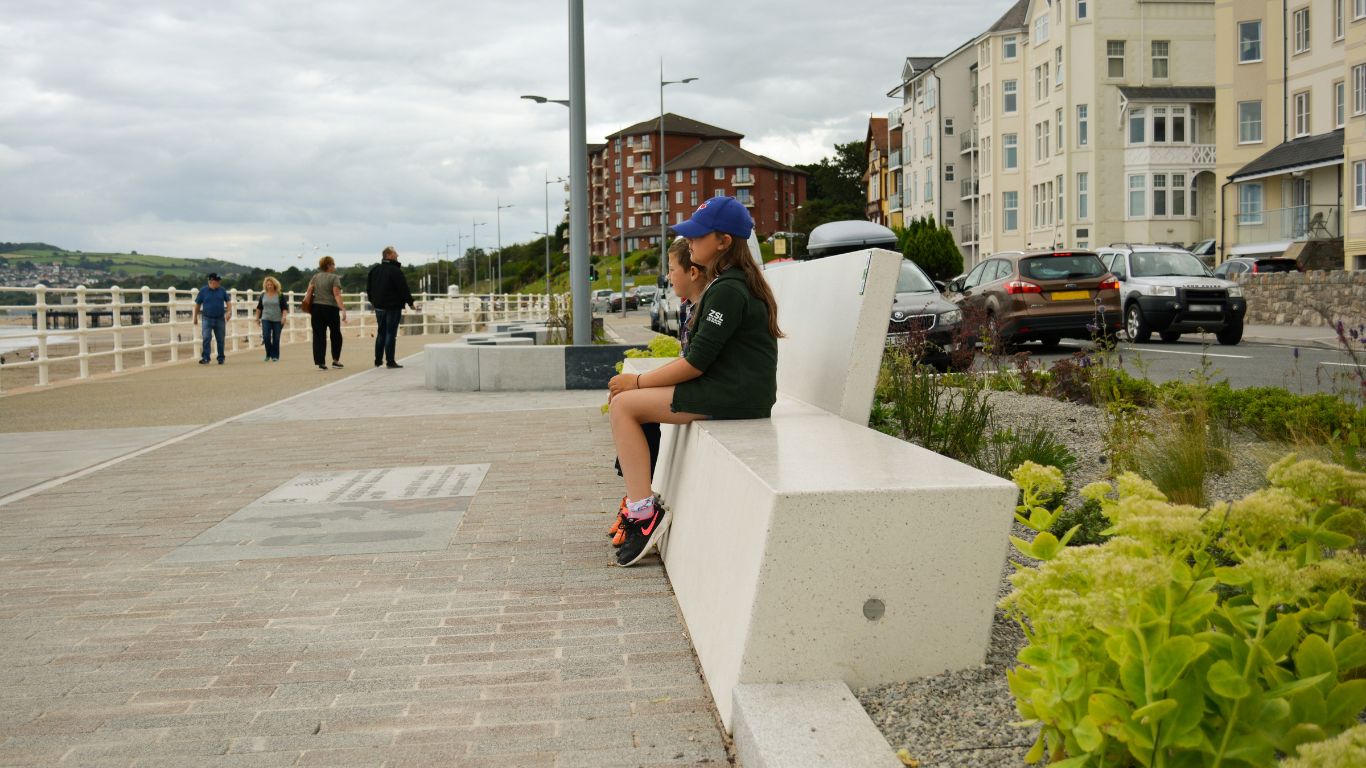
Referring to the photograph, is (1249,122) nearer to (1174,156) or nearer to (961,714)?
(1174,156)

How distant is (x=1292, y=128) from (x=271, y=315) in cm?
3619

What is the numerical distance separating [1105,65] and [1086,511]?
54.6 meters

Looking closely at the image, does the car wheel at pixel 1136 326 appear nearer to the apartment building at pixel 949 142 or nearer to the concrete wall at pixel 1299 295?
the concrete wall at pixel 1299 295

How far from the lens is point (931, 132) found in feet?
270

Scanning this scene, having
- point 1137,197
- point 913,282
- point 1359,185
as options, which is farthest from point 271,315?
point 1137,197

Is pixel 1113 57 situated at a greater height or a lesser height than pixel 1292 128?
greater

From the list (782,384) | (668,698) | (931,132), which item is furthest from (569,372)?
(931,132)

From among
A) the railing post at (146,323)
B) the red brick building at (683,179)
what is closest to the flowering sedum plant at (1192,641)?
the railing post at (146,323)

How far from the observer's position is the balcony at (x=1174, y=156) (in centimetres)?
5400

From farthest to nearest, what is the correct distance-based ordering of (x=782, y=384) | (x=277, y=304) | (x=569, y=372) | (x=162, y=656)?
1. (x=277, y=304)
2. (x=569, y=372)
3. (x=782, y=384)
4. (x=162, y=656)

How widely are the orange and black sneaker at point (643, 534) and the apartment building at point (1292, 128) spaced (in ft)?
116

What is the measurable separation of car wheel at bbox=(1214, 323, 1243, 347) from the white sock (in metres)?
→ 18.7

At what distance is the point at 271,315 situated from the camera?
24.4 m

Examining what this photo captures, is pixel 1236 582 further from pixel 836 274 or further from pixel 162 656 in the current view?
pixel 836 274
